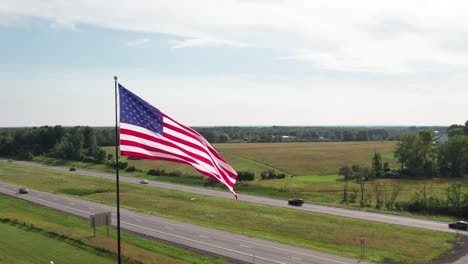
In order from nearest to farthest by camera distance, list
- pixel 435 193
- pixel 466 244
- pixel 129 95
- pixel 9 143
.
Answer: pixel 129 95, pixel 466 244, pixel 435 193, pixel 9 143

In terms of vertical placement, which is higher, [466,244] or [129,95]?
[129,95]

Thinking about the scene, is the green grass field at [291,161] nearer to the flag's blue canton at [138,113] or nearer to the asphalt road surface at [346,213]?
the asphalt road surface at [346,213]

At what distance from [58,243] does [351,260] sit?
1022 inches

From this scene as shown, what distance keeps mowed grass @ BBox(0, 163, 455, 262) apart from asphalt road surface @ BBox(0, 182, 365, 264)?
6.65 ft

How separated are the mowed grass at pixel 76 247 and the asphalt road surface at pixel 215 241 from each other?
5.60ft

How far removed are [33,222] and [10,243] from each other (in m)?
8.87

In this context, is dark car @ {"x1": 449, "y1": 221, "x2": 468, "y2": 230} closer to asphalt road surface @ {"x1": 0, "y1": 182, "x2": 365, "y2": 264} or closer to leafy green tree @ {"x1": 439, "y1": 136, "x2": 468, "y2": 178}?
asphalt road surface @ {"x1": 0, "y1": 182, "x2": 365, "y2": 264}

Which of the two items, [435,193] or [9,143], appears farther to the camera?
[9,143]

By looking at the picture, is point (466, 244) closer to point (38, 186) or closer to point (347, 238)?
point (347, 238)

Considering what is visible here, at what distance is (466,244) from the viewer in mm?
43500

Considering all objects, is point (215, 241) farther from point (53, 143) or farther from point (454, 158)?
point (53, 143)

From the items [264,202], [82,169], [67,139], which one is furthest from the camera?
[67,139]

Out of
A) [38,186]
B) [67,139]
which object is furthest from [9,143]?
[38,186]

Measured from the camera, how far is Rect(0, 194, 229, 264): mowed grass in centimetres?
3500
